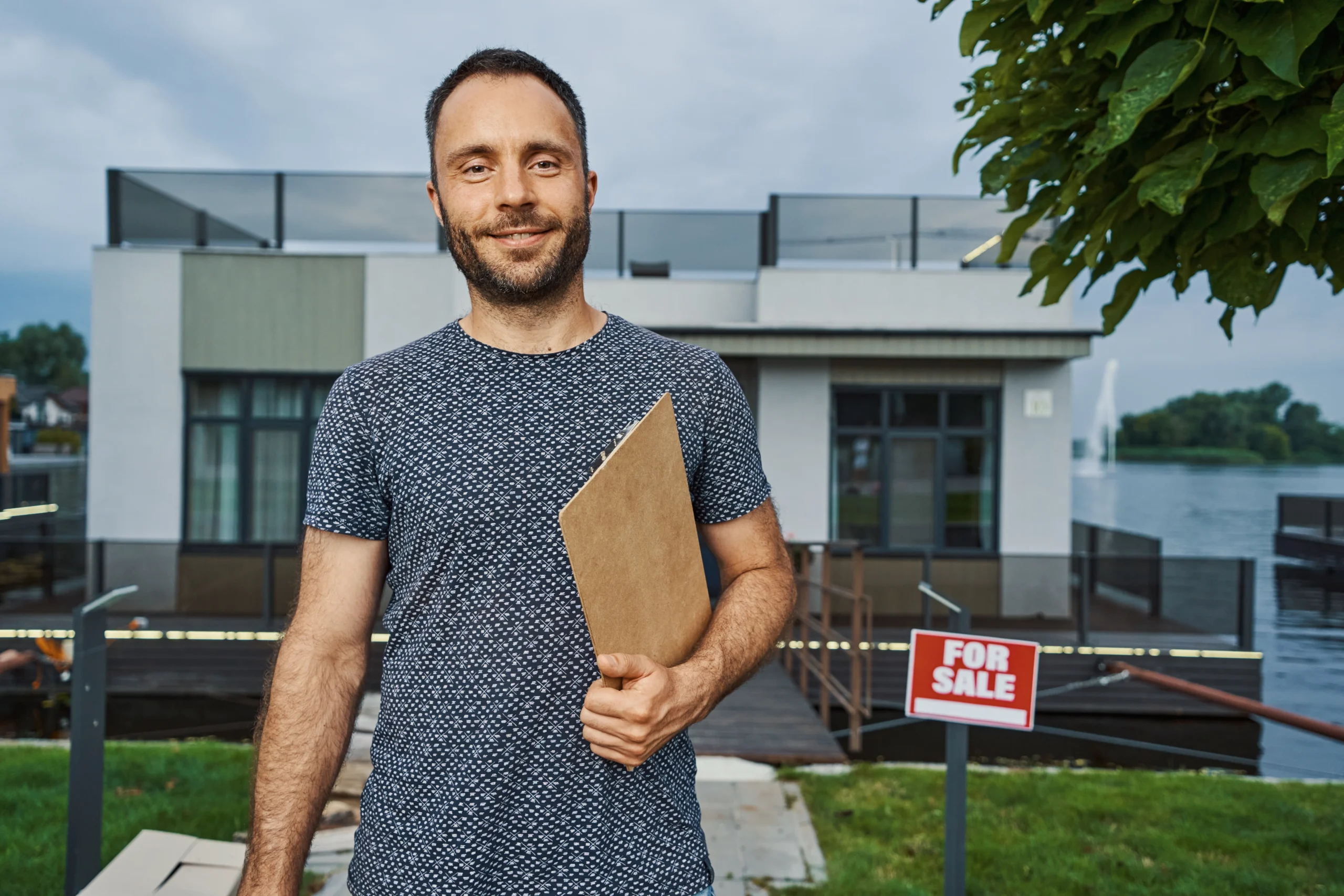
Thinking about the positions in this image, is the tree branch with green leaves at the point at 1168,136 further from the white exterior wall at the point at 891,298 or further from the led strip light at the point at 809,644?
the white exterior wall at the point at 891,298

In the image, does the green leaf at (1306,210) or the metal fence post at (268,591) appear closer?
the green leaf at (1306,210)

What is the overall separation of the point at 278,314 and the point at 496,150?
39.4 feet

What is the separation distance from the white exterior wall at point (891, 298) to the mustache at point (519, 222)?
10594mm

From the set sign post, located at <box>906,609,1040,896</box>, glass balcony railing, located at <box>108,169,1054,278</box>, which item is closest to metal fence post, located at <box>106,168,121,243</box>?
glass balcony railing, located at <box>108,169,1054,278</box>

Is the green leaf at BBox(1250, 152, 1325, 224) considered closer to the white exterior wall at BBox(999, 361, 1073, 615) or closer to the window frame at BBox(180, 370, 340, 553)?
the white exterior wall at BBox(999, 361, 1073, 615)

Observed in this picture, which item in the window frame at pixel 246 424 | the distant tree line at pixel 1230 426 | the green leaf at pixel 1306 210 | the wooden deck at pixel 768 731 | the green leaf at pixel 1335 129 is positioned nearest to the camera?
the green leaf at pixel 1335 129

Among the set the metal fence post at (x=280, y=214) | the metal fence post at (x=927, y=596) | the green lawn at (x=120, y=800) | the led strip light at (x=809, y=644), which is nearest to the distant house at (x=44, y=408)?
the metal fence post at (x=280, y=214)

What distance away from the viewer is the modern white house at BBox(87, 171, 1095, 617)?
39.1ft

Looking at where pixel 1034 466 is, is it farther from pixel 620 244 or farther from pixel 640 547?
pixel 640 547

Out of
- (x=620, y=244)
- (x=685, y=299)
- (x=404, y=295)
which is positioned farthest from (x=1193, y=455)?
(x=404, y=295)

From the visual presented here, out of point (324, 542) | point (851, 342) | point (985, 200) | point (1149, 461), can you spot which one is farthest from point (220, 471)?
point (1149, 461)

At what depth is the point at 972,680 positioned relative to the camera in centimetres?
315

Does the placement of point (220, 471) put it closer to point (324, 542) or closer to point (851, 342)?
point (851, 342)

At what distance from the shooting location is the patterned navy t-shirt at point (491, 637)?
49.1 inches
